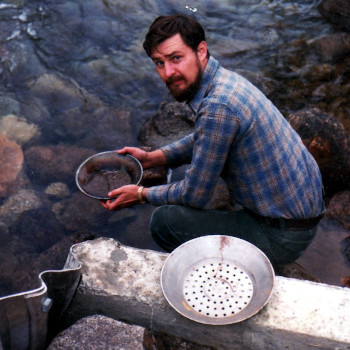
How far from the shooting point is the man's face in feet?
10.5

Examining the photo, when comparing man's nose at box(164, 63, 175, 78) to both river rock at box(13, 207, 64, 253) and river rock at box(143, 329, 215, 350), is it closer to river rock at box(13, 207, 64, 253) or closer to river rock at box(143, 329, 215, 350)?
river rock at box(143, 329, 215, 350)

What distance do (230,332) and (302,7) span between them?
7.69m

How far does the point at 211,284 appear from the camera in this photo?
317cm

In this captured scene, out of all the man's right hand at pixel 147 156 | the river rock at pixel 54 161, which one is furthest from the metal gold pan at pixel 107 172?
the river rock at pixel 54 161

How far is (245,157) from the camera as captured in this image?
10.5 ft

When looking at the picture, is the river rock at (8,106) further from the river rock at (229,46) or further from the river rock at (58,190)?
the river rock at (229,46)

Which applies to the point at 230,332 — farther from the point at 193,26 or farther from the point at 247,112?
the point at 193,26

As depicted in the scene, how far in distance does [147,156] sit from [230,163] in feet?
3.88

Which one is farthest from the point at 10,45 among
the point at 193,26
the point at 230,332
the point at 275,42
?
the point at 230,332

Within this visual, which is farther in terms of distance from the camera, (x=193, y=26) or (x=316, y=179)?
(x=316, y=179)

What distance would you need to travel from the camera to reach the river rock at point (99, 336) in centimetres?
278

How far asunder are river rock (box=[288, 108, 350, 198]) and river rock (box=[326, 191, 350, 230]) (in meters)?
0.16

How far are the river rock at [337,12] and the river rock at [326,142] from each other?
166 inches

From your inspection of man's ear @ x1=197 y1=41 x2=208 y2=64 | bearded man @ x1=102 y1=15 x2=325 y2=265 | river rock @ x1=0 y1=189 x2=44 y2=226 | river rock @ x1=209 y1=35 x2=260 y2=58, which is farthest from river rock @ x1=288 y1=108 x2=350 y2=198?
river rock @ x1=209 y1=35 x2=260 y2=58
